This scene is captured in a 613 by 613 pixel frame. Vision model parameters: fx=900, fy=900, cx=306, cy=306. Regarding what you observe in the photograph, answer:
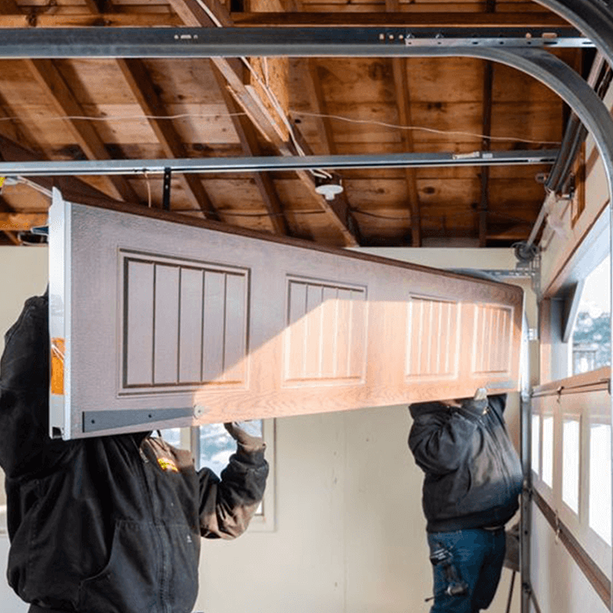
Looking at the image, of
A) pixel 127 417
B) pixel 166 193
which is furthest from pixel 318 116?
pixel 127 417

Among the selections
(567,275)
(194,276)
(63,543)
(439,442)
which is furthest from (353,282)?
(567,275)

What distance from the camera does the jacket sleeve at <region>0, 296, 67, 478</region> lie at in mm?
2221

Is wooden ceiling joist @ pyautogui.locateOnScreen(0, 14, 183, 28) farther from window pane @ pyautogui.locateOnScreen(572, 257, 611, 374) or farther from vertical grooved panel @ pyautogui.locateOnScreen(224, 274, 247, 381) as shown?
window pane @ pyautogui.locateOnScreen(572, 257, 611, 374)

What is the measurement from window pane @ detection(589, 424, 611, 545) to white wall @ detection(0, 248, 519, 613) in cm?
315

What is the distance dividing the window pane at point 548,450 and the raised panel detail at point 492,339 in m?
0.37

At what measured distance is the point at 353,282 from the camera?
9.36ft

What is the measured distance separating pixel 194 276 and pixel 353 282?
0.71 meters

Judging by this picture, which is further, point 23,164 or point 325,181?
point 325,181

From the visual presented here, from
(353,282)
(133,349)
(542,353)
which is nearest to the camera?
(133,349)

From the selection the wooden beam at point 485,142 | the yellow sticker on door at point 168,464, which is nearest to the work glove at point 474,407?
the wooden beam at point 485,142

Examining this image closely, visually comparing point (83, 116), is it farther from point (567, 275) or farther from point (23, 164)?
point (567, 275)

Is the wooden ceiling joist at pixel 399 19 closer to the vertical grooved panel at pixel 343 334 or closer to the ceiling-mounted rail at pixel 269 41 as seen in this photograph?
the ceiling-mounted rail at pixel 269 41

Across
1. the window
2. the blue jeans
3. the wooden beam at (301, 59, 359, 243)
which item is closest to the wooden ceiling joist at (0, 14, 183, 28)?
the wooden beam at (301, 59, 359, 243)

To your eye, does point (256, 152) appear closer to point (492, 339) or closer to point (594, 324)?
point (492, 339)
